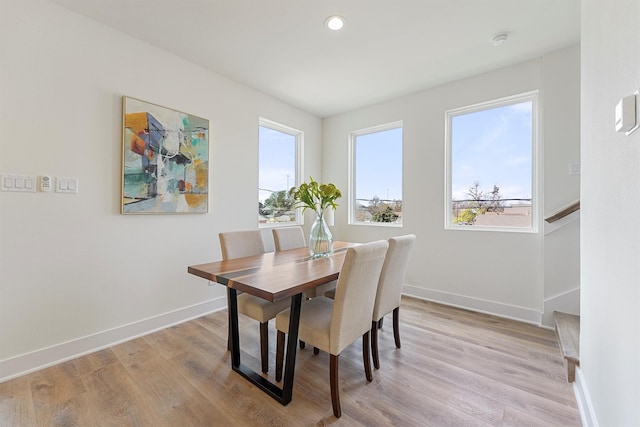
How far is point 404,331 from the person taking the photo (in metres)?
2.45

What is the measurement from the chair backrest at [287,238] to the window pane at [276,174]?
783mm

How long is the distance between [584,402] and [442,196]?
2.12 m

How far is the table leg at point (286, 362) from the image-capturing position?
4.98 feet

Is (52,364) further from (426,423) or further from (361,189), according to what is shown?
(361,189)

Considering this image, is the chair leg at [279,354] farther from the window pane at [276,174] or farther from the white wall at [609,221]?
the window pane at [276,174]

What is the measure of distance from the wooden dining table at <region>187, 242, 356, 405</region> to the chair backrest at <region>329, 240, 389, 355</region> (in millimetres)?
191

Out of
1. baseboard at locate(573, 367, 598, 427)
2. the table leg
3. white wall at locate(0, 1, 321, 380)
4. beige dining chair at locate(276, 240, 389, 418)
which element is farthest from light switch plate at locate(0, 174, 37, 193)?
baseboard at locate(573, 367, 598, 427)

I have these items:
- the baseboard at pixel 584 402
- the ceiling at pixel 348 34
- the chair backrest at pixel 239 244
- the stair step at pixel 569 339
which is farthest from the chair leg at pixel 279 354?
the ceiling at pixel 348 34

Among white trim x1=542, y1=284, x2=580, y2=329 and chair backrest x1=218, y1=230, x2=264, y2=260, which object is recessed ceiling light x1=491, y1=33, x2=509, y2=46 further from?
chair backrest x1=218, y1=230, x2=264, y2=260

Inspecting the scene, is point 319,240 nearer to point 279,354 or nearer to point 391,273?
point 391,273

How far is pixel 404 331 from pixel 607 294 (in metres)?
1.61

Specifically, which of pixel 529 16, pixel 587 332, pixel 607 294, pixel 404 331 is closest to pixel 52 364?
pixel 404 331

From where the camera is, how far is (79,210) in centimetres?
206

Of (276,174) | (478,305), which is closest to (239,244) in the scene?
(276,174)
